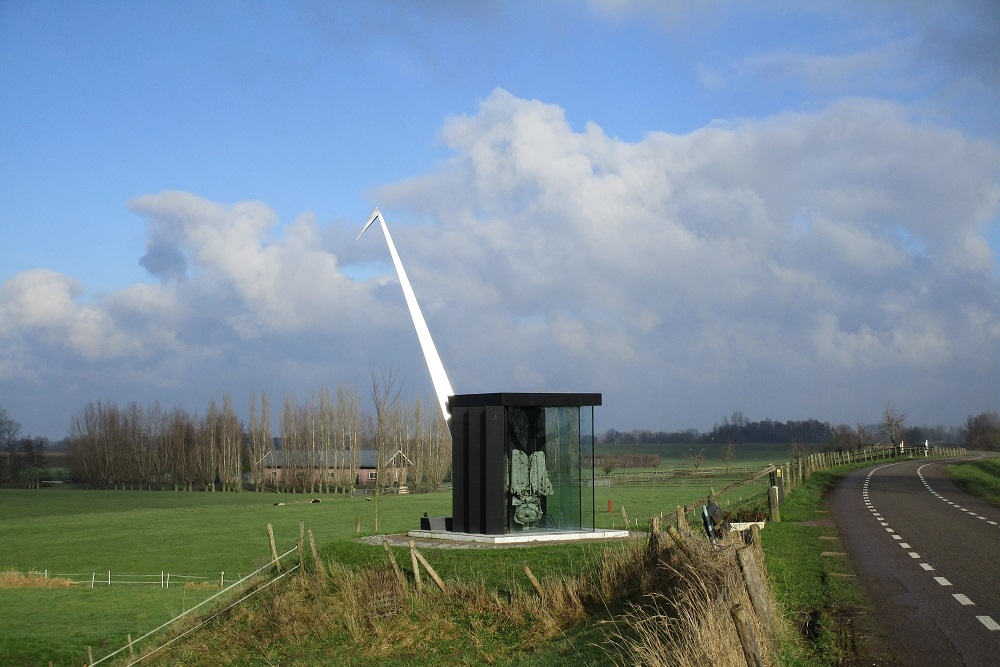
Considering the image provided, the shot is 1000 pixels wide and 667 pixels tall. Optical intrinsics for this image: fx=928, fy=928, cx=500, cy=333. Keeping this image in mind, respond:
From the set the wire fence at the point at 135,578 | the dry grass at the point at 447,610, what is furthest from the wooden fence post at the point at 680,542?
the wire fence at the point at 135,578

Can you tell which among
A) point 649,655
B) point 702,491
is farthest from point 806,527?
point 702,491

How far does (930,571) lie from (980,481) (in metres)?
31.5

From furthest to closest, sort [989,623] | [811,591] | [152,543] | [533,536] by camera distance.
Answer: [152,543], [533,536], [811,591], [989,623]

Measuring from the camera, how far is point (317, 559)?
19234 mm

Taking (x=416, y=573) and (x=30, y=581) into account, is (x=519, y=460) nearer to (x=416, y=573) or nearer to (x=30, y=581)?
(x=416, y=573)

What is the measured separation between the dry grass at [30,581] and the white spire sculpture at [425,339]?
680 inches

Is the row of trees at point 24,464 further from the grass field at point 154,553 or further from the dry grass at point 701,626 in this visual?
the dry grass at point 701,626

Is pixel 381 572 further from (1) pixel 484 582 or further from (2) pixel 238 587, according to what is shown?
(2) pixel 238 587

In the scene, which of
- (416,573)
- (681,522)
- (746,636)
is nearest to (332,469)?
(416,573)

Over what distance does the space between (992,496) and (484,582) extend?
24.6 metres

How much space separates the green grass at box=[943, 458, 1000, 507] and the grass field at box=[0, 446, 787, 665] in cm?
905

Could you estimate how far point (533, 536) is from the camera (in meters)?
20.9

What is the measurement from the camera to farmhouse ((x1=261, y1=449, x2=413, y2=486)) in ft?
362

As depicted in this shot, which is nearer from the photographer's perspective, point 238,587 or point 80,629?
point 238,587
